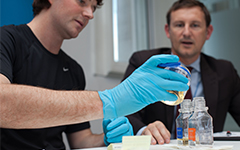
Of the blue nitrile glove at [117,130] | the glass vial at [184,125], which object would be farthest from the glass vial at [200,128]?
the blue nitrile glove at [117,130]

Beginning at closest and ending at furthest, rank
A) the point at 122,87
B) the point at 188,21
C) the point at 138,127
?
1. the point at 122,87
2. the point at 138,127
3. the point at 188,21

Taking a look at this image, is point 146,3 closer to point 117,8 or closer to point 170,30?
point 117,8

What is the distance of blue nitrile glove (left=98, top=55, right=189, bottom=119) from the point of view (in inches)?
34.0

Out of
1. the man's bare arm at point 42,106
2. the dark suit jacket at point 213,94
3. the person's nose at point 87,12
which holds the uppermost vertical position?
the person's nose at point 87,12

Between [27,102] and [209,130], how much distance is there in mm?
628

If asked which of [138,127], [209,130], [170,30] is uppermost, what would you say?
[170,30]

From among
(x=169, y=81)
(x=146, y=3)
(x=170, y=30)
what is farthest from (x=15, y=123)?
(x=146, y=3)

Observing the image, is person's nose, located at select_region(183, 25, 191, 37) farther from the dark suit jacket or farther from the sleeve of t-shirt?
the sleeve of t-shirt

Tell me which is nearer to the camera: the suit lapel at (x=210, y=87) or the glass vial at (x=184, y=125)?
the glass vial at (x=184, y=125)

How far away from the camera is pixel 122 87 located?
0.92 metres

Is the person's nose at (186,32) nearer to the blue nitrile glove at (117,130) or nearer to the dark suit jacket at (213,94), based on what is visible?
the dark suit jacket at (213,94)

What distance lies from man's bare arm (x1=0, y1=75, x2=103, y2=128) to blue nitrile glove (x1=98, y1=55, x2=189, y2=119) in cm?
4

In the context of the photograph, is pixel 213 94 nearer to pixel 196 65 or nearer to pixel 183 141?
pixel 196 65

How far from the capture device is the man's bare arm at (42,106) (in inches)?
31.6
